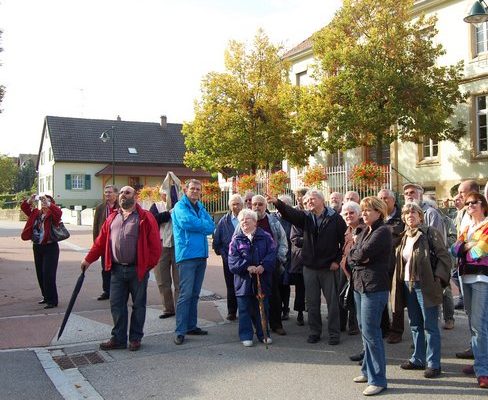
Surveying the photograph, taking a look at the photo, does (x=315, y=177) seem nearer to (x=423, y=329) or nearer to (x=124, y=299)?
(x=124, y=299)

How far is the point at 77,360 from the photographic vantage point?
20.7 ft

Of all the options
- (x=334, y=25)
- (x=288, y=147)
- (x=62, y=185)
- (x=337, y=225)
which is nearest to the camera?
(x=337, y=225)

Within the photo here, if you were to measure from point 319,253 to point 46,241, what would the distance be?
186 inches

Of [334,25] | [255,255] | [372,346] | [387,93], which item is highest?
[334,25]

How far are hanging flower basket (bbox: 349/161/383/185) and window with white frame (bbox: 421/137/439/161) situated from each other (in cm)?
690

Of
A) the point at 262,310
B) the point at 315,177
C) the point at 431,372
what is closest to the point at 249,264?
the point at 262,310

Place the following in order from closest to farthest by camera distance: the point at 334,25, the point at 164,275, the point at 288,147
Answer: the point at 164,275 → the point at 334,25 → the point at 288,147

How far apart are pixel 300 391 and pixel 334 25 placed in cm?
1866

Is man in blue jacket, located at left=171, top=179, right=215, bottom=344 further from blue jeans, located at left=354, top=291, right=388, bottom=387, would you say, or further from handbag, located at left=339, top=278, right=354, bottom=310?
blue jeans, located at left=354, top=291, right=388, bottom=387

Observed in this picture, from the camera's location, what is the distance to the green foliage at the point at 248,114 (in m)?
25.6

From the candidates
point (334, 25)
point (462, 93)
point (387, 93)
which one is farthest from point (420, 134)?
point (334, 25)

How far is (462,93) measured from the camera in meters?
22.1

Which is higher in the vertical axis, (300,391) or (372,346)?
(372,346)

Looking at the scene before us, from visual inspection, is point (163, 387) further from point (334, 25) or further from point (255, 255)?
point (334, 25)
